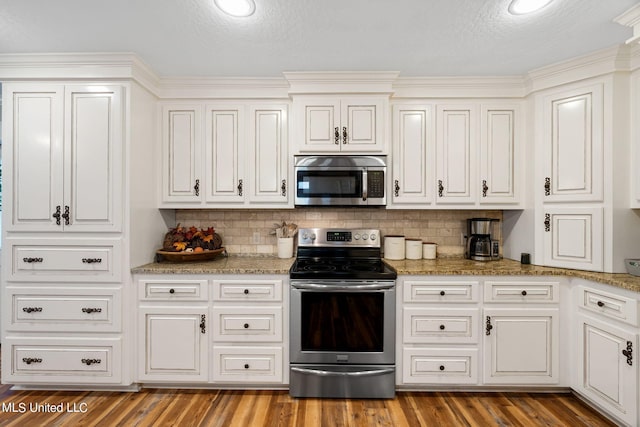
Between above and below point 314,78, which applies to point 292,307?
below

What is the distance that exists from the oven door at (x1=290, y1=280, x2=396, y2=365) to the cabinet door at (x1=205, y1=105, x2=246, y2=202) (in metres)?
1.03

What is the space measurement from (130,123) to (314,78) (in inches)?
55.6

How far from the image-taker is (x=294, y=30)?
1993 mm

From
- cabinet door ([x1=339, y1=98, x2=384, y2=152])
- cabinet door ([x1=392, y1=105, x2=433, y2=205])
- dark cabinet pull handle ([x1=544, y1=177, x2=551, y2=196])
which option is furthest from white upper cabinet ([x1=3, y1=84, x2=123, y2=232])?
dark cabinet pull handle ([x1=544, y1=177, x2=551, y2=196])

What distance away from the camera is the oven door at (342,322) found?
7.68ft

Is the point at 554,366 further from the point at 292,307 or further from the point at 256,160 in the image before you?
the point at 256,160

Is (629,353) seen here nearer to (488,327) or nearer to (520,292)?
(520,292)

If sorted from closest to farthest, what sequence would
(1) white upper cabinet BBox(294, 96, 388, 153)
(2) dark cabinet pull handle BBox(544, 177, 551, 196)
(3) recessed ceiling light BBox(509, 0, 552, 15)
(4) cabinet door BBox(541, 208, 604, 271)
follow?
(3) recessed ceiling light BBox(509, 0, 552, 15), (4) cabinet door BBox(541, 208, 604, 271), (2) dark cabinet pull handle BBox(544, 177, 551, 196), (1) white upper cabinet BBox(294, 96, 388, 153)

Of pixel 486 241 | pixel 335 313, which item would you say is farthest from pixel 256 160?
pixel 486 241

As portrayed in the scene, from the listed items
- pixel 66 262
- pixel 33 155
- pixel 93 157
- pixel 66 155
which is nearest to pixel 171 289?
pixel 66 262

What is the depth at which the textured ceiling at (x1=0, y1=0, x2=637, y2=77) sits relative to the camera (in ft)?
5.88

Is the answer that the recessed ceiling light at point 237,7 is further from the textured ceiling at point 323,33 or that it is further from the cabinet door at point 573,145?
the cabinet door at point 573,145

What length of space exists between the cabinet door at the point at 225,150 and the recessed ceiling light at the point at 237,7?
0.98 meters

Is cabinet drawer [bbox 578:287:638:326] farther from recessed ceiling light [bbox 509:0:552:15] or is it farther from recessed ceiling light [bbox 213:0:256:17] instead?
recessed ceiling light [bbox 213:0:256:17]
